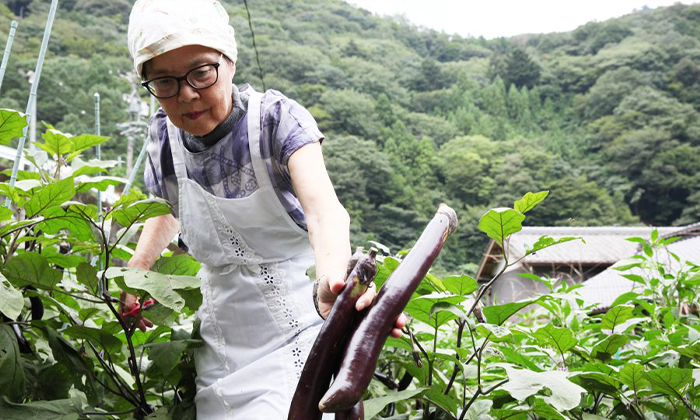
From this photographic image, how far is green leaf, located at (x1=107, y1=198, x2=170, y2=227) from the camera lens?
1146mm

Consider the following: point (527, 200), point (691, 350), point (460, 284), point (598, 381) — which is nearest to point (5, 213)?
point (460, 284)

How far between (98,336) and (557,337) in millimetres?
737

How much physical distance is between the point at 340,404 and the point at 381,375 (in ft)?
2.54

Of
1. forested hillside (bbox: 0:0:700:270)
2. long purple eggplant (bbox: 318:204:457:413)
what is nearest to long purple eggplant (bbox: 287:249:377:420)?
long purple eggplant (bbox: 318:204:457:413)

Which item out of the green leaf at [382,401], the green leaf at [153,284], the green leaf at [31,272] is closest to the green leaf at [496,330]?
the green leaf at [382,401]

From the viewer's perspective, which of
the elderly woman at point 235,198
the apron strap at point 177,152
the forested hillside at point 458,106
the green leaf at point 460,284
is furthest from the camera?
the forested hillside at point 458,106

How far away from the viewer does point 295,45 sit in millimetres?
49125

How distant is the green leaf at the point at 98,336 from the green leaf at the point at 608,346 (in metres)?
0.78

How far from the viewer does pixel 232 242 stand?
1.28 meters

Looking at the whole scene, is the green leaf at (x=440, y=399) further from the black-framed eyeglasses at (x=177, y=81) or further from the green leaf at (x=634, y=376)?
the black-framed eyeglasses at (x=177, y=81)

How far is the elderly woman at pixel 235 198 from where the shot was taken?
3.68 feet

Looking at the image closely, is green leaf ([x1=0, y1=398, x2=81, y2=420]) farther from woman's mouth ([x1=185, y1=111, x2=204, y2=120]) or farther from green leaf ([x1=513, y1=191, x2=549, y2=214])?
green leaf ([x1=513, y1=191, x2=549, y2=214])

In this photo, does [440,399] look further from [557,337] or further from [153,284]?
[153,284]

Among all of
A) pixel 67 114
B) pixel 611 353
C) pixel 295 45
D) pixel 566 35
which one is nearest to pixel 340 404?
pixel 611 353
